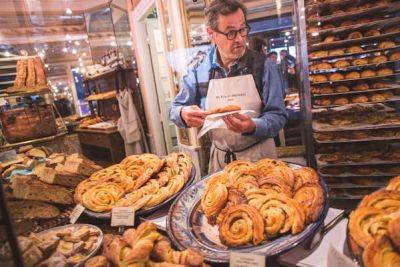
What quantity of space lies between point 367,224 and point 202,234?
624mm

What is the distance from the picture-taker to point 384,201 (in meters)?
1.03

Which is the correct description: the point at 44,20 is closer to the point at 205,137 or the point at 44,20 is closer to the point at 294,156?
the point at 205,137

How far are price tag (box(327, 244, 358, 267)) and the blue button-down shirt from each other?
1.35 m

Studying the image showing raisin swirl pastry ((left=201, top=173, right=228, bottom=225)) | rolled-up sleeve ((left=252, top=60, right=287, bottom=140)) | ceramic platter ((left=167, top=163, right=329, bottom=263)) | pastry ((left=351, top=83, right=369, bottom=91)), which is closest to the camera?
ceramic platter ((left=167, top=163, right=329, bottom=263))

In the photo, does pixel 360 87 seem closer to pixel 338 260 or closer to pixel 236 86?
pixel 236 86

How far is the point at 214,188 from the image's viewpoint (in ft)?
4.49

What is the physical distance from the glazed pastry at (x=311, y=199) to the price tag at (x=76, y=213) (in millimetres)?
1081

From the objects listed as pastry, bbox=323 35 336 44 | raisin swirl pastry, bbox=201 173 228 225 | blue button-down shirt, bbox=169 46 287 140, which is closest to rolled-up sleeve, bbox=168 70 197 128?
blue button-down shirt, bbox=169 46 287 140

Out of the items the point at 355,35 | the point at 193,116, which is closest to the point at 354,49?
the point at 355,35

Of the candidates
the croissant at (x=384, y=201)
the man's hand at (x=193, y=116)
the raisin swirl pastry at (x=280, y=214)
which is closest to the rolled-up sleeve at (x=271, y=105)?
the man's hand at (x=193, y=116)

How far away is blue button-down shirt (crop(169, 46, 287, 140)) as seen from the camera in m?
2.27

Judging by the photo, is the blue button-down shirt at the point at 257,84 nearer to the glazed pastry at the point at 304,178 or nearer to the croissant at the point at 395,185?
the glazed pastry at the point at 304,178

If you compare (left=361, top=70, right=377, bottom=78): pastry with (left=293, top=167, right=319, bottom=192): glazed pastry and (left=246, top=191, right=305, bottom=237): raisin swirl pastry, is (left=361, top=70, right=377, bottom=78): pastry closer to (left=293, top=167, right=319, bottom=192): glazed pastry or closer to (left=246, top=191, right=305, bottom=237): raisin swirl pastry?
(left=293, top=167, right=319, bottom=192): glazed pastry

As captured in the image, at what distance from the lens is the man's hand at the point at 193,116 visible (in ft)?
7.45
